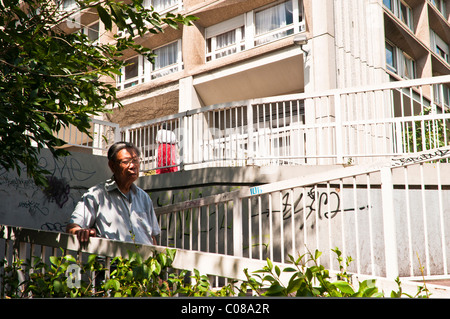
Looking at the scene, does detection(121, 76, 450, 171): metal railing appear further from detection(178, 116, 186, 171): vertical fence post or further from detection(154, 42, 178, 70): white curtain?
detection(154, 42, 178, 70): white curtain

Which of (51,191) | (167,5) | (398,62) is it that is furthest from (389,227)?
Result: (167,5)

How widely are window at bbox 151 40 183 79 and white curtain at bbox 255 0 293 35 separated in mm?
3710

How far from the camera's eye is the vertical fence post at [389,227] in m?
3.52

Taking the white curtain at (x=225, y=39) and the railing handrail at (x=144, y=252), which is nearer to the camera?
the railing handrail at (x=144, y=252)

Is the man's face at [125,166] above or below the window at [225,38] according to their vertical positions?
below

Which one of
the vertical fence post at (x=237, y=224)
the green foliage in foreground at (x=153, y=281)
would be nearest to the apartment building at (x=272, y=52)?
the vertical fence post at (x=237, y=224)

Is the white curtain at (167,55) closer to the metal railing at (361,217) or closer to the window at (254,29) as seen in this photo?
the window at (254,29)

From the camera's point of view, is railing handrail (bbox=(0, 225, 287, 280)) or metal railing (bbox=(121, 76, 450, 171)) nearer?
railing handrail (bbox=(0, 225, 287, 280))

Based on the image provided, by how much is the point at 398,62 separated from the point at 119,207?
17.6m

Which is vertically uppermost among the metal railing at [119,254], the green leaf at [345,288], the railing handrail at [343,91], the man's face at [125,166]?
the railing handrail at [343,91]

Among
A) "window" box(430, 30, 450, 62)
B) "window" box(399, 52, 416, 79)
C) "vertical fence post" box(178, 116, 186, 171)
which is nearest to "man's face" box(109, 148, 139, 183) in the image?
"vertical fence post" box(178, 116, 186, 171)

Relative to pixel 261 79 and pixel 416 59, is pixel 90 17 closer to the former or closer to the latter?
pixel 261 79

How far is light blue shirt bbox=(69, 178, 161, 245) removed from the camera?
138 inches
